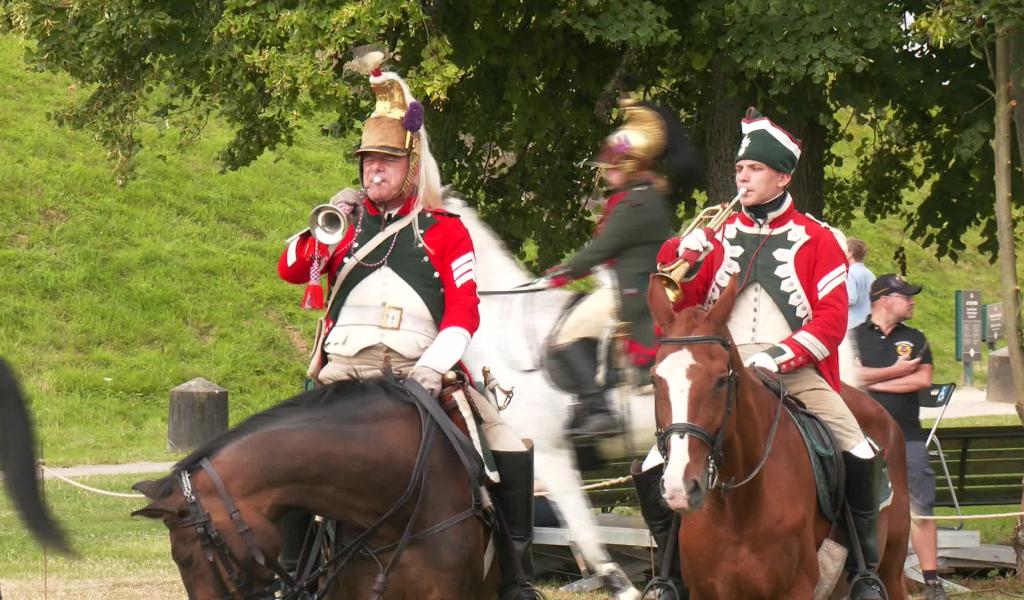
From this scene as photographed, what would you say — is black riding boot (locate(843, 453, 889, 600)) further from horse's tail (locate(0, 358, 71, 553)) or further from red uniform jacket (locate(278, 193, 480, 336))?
horse's tail (locate(0, 358, 71, 553))

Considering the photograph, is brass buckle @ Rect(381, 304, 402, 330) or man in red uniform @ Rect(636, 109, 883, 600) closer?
brass buckle @ Rect(381, 304, 402, 330)

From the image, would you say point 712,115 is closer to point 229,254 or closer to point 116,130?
point 116,130

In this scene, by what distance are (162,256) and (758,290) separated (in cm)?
1815

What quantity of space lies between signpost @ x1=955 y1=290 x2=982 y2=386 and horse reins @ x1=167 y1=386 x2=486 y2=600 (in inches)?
823

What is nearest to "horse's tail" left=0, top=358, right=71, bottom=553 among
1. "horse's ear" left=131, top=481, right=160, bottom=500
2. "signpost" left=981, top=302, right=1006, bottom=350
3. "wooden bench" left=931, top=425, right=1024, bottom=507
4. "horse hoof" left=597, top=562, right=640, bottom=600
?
"horse's ear" left=131, top=481, right=160, bottom=500

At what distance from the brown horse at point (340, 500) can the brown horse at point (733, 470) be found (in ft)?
2.79

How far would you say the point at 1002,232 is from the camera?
35.2 ft

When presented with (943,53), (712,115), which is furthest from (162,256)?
(943,53)

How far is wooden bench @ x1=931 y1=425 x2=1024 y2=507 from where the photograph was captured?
12578mm

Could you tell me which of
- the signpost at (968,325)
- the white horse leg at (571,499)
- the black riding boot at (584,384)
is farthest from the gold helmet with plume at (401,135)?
the signpost at (968,325)

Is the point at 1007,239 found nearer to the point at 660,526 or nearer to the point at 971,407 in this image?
the point at 660,526

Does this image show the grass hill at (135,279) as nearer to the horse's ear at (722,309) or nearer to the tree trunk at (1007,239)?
the tree trunk at (1007,239)

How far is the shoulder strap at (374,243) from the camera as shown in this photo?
6.15 meters

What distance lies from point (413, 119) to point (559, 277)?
2.91m
